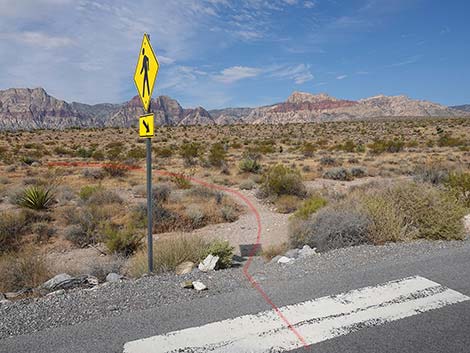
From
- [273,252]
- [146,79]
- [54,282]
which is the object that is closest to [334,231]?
[273,252]

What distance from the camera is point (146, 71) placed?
209 inches

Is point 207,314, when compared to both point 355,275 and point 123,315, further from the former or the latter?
point 355,275

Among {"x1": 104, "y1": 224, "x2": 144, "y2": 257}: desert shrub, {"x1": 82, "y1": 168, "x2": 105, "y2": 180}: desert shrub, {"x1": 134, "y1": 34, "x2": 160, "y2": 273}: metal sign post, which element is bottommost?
{"x1": 104, "y1": 224, "x2": 144, "y2": 257}: desert shrub

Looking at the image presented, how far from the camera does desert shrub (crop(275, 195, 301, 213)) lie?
13076 mm

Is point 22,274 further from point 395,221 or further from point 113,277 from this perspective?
point 395,221

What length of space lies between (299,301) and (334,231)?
3445mm

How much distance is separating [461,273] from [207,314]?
3623 mm

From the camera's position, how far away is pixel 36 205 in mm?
12219

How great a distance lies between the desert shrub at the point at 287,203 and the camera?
13.1 metres

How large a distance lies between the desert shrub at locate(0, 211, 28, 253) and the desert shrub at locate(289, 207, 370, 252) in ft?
25.0

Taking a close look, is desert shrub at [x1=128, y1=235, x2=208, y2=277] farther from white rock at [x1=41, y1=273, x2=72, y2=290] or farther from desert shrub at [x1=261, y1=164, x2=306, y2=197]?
desert shrub at [x1=261, y1=164, x2=306, y2=197]

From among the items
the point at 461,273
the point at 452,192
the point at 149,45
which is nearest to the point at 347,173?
the point at 452,192

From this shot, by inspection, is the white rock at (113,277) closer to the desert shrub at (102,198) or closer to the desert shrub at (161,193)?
the desert shrub at (102,198)

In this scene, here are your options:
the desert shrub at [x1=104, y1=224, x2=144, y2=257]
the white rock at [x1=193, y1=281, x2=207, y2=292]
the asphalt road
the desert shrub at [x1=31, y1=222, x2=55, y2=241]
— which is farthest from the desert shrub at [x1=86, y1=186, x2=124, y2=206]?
the asphalt road
